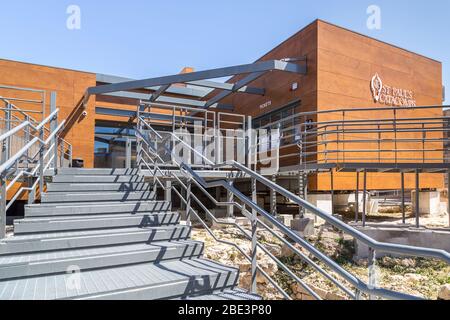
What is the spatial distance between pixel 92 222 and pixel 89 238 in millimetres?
483

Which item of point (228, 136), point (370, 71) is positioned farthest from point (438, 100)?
point (228, 136)

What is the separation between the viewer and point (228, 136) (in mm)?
11898

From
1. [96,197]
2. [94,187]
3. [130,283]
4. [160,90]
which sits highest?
[160,90]

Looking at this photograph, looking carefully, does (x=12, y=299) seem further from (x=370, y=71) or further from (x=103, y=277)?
(x=370, y=71)

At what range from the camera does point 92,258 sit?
353 centimetres

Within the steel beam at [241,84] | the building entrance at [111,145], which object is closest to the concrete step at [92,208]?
the steel beam at [241,84]

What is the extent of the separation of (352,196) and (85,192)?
10.7 meters

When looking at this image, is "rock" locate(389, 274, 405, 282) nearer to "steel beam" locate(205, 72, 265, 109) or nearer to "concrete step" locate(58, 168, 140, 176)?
"concrete step" locate(58, 168, 140, 176)

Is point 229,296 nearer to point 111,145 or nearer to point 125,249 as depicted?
point 125,249

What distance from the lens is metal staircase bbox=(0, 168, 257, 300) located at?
3.07 metres

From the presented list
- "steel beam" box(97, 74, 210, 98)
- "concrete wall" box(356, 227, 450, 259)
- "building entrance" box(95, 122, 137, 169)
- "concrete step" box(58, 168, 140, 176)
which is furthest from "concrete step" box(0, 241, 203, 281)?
"building entrance" box(95, 122, 137, 169)

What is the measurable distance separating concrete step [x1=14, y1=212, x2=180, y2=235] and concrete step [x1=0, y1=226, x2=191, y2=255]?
91 mm

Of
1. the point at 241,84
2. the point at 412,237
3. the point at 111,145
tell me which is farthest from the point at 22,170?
the point at 111,145

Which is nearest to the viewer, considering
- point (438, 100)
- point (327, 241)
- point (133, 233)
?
point (133, 233)
